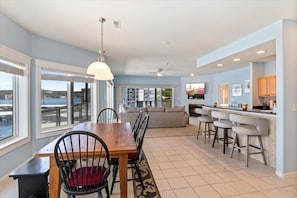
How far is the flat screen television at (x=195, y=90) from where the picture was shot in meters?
9.76

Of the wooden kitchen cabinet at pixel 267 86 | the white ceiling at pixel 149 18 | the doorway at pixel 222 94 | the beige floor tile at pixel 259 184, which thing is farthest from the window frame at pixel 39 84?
the doorway at pixel 222 94

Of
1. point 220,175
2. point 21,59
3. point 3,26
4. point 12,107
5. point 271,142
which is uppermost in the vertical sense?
point 3,26

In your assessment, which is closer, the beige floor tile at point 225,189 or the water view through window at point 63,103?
the beige floor tile at point 225,189

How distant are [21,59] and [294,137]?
4749mm

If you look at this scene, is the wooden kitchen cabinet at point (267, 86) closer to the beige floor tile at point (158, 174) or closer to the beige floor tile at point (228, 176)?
the beige floor tile at point (228, 176)

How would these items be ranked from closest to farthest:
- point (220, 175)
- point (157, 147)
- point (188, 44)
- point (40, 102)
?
point (220, 175), point (40, 102), point (188, 44), point (157, 147)

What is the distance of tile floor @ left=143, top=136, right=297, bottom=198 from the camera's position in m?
2.23

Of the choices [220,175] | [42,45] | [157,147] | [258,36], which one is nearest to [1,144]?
[42,45]

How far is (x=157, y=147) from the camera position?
13.9 feet

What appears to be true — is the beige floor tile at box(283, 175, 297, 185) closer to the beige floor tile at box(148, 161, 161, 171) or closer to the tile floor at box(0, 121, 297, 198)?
the tile floor at box(0, 121, 297, 198)

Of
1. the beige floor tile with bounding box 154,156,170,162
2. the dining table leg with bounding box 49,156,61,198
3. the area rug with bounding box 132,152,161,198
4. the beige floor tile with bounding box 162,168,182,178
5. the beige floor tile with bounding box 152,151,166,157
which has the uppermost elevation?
the dining table leg with bounding box 49,156,61,198

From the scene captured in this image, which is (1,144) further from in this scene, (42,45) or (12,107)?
(42,45)

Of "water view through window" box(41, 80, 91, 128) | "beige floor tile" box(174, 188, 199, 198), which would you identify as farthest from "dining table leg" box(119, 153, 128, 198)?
"water view through window" box(41, 80, 91, 128)

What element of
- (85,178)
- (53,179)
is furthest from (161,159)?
(53,179)
